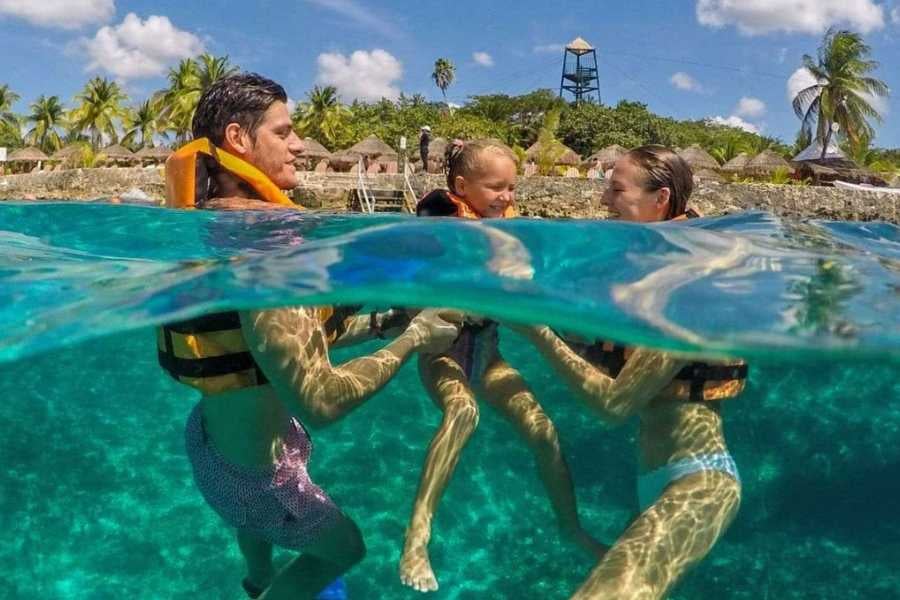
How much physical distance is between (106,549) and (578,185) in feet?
72.4

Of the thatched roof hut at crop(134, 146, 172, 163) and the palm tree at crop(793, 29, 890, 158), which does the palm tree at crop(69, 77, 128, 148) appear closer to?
the thatched roof hut at crop(134, 146, 172, 163)

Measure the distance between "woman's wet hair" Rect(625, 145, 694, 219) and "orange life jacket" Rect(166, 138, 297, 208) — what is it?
74.2 inches

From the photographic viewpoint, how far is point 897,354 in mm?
4180

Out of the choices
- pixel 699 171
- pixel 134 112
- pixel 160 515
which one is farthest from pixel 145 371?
pixel 134 112

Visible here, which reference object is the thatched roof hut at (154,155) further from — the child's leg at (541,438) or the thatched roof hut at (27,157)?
the child's leg at (541,438)

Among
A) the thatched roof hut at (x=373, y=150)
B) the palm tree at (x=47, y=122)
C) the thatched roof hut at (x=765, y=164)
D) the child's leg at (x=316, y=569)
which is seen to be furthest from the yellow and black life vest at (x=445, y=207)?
the palm tree at (x=47, y=122)

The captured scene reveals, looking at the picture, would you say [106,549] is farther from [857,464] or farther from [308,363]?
[857,464]

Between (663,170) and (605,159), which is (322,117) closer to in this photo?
(605,159)

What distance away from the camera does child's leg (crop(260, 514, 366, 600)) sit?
10.5ft

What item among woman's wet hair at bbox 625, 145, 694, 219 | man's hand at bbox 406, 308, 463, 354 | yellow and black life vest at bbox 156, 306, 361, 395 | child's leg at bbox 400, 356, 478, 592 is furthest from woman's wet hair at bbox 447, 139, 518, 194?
yellow and black life vest at bbox 156, 306, 361, 395

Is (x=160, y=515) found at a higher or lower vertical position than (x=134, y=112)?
lower

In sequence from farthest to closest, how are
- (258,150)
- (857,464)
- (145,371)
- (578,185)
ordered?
(578,185) < (145,371) < (857,464) < (258,150)

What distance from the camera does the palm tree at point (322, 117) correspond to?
56.5 m

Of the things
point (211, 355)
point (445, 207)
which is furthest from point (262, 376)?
point (445, 207)
